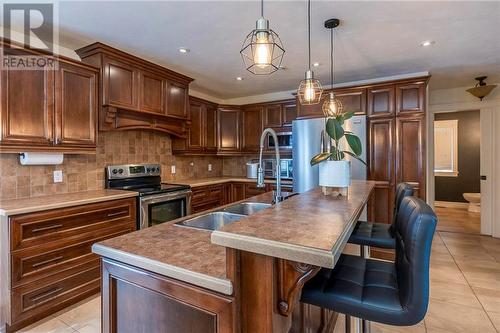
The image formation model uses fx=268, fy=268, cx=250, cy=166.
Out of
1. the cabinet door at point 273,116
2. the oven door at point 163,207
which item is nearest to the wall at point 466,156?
the cabinet door at point 273,116

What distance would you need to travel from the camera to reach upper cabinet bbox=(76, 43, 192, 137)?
281cm

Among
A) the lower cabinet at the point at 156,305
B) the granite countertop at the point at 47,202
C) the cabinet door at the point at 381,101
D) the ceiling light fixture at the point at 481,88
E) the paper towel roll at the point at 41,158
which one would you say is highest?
the ceiling light fixture at the point at 481,88

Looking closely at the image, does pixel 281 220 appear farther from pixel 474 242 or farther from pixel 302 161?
pixel 474 242

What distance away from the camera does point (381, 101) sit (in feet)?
12.0

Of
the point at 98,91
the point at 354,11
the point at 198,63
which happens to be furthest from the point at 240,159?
the point at 354,11

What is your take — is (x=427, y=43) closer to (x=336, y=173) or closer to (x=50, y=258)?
(x=336, y=173)

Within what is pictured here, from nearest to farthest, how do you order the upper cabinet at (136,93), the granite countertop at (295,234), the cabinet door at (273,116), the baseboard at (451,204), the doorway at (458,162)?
1. the granite countertop at (295,234)
2. the upper cabinet at (136,93)
3. the cabinet door at (273,116)
4. the doorway at (458,162)
5. the baseboard at (451,204)

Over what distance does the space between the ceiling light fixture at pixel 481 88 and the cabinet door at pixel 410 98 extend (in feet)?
4.29

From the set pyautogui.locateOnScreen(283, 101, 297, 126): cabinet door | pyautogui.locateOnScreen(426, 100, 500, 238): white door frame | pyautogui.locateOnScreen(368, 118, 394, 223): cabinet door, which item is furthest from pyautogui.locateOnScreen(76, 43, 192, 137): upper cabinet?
pyautogui.locateOnScreen(426, 100, 500, 238): white door frame

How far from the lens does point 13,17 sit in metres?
2.24

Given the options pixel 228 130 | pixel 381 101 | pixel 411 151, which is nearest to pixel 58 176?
pixel 228 130

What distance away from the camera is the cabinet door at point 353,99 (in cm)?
376

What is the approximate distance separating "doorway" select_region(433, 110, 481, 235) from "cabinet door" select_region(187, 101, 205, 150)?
18.3 feet

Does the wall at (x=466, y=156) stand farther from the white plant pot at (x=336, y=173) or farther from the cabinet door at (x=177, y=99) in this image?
the white plant pot at (x=336, y=173)
